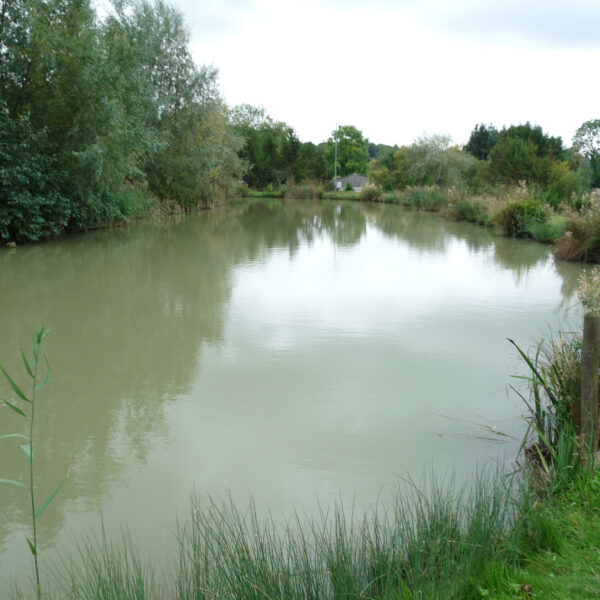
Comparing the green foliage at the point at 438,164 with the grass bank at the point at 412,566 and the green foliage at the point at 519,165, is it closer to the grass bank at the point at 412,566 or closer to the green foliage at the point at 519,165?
the green foliage at the point at 519,165

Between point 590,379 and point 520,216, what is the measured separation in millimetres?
15337

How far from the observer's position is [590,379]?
2.86m

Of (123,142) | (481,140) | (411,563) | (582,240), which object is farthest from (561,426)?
(481,140)

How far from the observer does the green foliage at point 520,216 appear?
55.1 ft

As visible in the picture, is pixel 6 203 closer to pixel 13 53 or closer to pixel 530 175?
pixel 13 53

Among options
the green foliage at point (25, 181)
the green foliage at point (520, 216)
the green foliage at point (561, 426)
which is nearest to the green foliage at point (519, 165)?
the green foliage at point (520, 216)

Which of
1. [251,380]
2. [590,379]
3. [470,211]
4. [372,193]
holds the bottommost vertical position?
[251,380]

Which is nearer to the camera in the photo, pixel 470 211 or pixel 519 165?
pixel 470 211

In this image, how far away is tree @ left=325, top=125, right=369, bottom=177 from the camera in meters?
81.1

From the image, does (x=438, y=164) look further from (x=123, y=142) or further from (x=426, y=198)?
(x=123, y=142)

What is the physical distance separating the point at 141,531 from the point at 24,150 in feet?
38.0

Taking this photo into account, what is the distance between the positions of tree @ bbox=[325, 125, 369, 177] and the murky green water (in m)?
72.3

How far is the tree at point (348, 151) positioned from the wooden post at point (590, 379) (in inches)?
3137

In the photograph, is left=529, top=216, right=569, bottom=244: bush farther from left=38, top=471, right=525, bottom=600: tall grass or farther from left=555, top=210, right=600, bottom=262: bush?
left=38, top=471, right=525, bottom=600: tall grass
